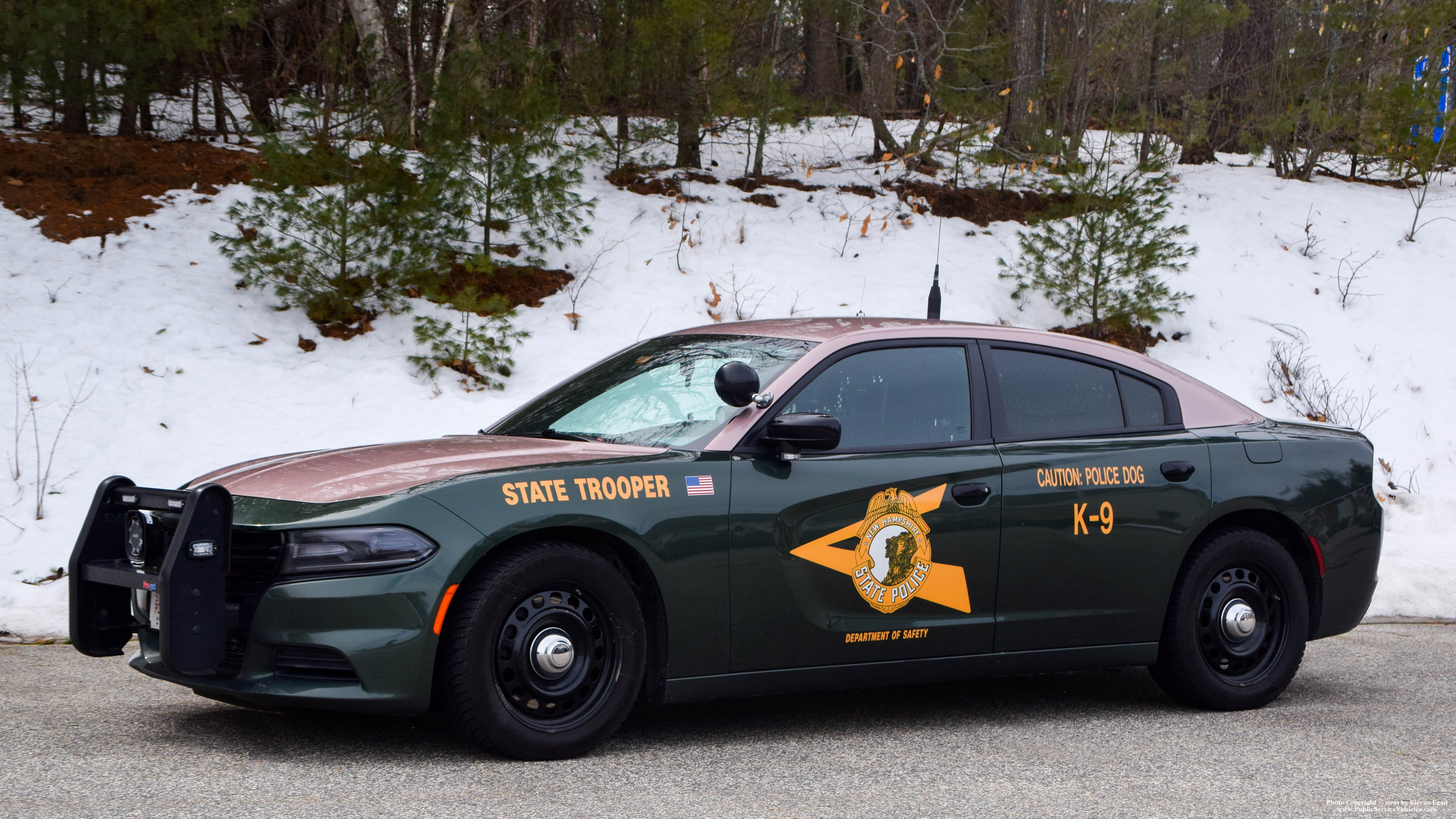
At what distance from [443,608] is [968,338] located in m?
2.43

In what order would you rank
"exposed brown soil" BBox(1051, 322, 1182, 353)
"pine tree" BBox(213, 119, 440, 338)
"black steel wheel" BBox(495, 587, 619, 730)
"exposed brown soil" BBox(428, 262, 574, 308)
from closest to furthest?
"black steel wheel" BBox(495, 587, 619, 730) → "pine tree" BBox(213, 119, 440, 338) → "exposed brown soil" BBox(428, 262, 574, 308) → "exposed brown soil" BBox(1051, 322, 1182, 353)

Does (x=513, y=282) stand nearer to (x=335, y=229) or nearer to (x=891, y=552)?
(x=335, y=229)

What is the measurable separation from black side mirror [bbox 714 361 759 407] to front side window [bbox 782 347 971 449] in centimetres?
23

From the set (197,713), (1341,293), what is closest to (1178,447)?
(197,713)

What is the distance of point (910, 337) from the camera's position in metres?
5.25

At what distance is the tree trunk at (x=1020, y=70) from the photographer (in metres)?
16.3

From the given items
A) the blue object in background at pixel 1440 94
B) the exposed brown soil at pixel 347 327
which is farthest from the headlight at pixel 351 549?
the blue object in background at pixel 1440 94

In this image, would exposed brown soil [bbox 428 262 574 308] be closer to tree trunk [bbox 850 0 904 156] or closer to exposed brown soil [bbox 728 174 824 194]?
exposed brown soil [bbox 728 174 824 194]

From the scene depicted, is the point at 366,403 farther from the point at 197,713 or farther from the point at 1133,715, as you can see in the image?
the point at 1133,715

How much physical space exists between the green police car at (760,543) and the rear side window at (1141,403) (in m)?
0.01

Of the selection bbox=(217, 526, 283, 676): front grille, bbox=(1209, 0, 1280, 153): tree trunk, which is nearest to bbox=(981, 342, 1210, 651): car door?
bbox=(217, 526, 283, 676): front grille

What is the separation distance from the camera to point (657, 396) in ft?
16.7

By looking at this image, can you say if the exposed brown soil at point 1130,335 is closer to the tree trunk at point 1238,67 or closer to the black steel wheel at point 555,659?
the tree trunk at point 1238,67

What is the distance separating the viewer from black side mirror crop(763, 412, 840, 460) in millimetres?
4539
